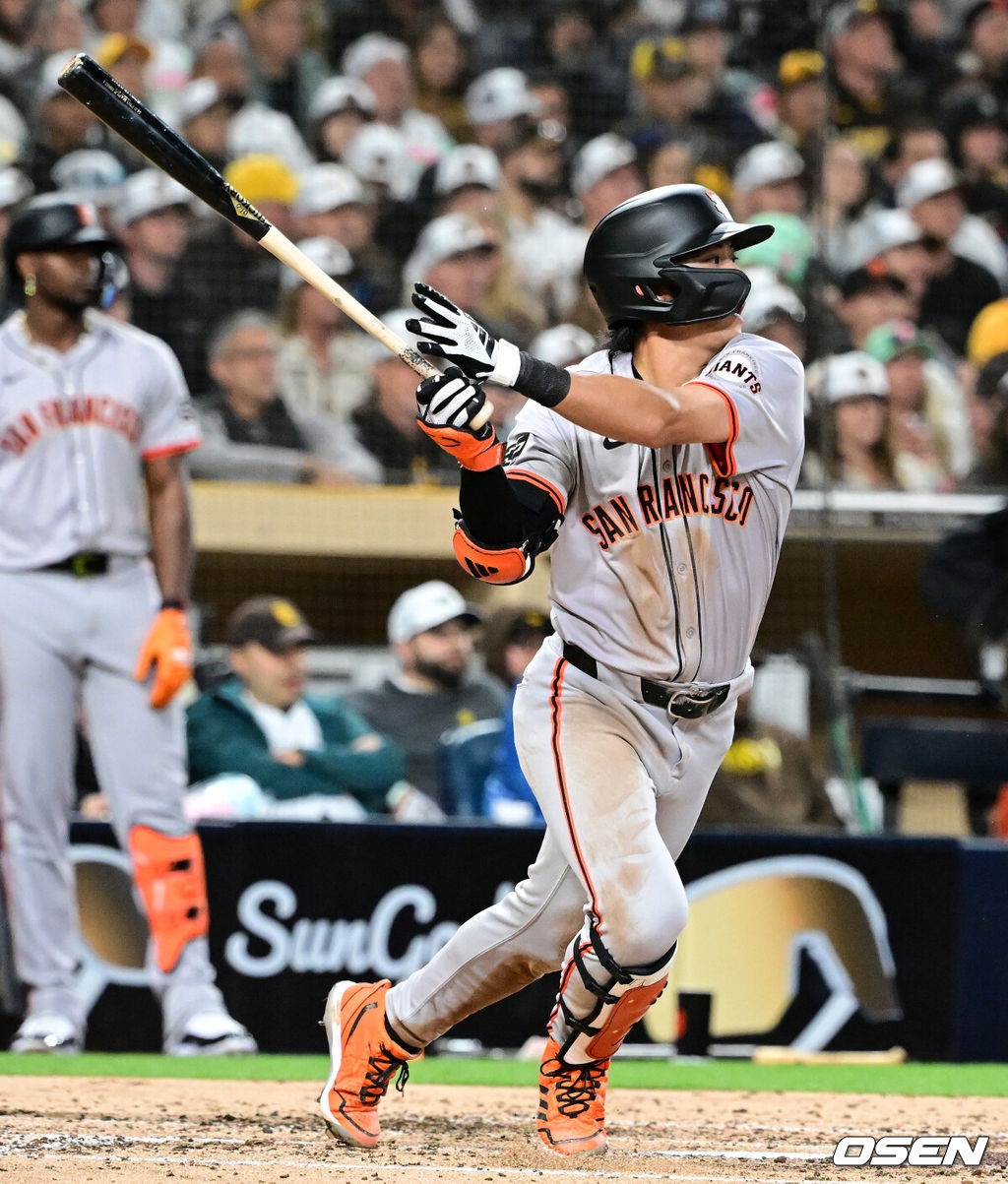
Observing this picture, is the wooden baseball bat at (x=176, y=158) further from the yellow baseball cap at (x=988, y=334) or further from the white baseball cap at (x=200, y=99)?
the yellow baseball cap at (x=988, y=334)

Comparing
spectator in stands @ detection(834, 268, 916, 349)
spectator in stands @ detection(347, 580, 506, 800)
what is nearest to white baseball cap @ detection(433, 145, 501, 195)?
spectator in stands @ detection(834, 268, 916, 349)

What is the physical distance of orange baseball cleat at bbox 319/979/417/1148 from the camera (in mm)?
3652

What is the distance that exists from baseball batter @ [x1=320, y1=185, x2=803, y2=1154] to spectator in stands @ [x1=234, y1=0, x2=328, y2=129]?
5991 millimetres

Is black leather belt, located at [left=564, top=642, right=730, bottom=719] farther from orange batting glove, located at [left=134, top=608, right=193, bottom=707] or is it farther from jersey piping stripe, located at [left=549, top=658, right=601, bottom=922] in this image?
orange batting glove, located at [left=134, top=608, right=193, bottom=707]

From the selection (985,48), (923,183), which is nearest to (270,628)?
(923,183)

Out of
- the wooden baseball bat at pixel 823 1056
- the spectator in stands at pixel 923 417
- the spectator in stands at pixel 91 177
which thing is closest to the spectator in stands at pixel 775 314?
the spectator in stands at pixel 923 417

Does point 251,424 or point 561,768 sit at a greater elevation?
point 251,424

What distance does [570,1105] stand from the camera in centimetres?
360

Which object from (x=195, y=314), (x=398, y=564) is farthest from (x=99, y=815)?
(x=195, y=314)

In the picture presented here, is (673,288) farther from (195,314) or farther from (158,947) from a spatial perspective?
(195,314)

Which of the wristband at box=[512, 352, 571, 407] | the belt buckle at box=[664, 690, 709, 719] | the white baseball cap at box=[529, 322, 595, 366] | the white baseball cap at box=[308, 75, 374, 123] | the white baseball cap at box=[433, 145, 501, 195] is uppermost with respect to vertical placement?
the white baseball cap at box=[308, 75, 374, 123]

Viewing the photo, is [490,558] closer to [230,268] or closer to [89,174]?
[230,268]

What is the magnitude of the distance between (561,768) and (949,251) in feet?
21.6

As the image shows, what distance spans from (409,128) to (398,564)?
112 inches
